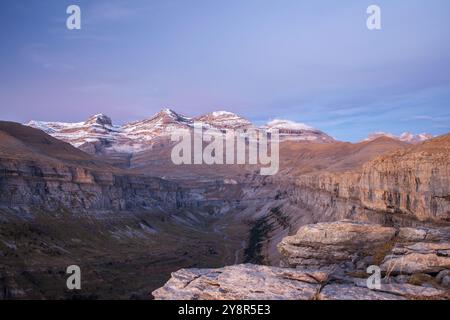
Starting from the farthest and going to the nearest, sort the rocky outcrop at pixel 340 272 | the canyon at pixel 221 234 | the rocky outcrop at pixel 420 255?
the rocky outcrop at pixel 420 255 → the canyon at pixel 221 234 → the rocky outcrop at pixel 340 272

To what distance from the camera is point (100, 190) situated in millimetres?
114438

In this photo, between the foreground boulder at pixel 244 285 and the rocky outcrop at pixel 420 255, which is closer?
the foreground boulder at pixel 244 285

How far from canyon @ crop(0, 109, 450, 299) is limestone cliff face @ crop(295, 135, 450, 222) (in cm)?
18

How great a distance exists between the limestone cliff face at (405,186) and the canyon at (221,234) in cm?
18

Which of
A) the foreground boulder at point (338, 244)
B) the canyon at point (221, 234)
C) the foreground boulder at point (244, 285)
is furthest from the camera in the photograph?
the foreground boulder at point (338, 244)

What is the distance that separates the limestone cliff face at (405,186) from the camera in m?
53.6

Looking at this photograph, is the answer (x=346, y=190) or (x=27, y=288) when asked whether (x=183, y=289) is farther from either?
(x=346, y=190)

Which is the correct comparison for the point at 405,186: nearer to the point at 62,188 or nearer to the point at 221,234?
the point at 62,188

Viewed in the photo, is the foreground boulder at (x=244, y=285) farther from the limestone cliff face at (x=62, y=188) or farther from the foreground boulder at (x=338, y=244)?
Result: the limestone cliff face at (x=62, y=188)

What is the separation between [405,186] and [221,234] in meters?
81.1

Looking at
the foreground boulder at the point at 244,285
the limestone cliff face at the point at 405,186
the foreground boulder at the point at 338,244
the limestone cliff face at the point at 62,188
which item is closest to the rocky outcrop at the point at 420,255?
the foreground boulder at the point at 338,244

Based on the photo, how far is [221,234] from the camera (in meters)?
136
